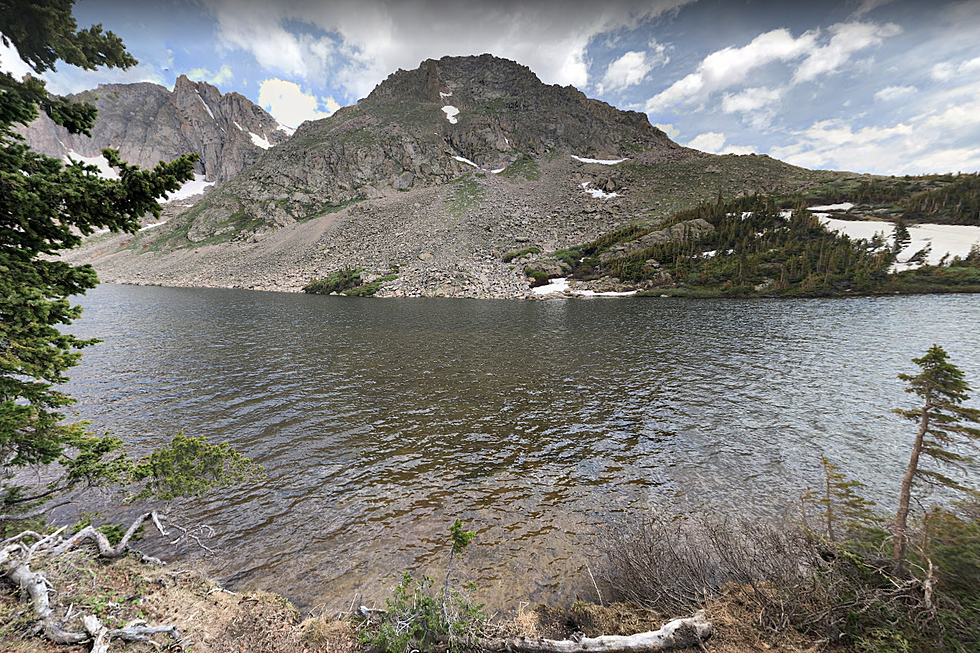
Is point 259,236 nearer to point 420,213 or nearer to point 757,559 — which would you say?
point 420,213

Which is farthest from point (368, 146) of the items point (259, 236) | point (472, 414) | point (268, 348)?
point (472, 414)

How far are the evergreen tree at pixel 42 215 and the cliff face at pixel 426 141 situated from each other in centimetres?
13180

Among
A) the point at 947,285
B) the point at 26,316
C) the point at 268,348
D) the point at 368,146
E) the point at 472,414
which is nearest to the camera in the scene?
the point at 26,316

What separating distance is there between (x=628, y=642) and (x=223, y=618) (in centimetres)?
634

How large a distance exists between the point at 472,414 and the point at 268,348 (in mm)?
20851

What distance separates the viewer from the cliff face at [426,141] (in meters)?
133

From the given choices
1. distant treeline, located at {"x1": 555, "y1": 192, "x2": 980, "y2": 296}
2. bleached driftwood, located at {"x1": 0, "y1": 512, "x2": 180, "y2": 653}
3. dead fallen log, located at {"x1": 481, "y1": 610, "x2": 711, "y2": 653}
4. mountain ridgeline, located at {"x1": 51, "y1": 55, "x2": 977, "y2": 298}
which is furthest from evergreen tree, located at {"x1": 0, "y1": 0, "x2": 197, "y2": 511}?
distant treeline, located at {"x1": 555, "y1": 192, "x2": 980, "y2": 296}

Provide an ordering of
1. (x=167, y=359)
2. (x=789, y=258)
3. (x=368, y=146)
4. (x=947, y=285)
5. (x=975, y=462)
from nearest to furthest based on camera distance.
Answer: (x=975, y=462)
(x=167, y=359)
(x=947, y=285)
(x=789, y=258)
(x=368, y=146)

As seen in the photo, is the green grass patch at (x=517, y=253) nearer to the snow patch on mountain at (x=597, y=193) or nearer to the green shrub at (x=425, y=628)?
the snow patch on mountain at (x=597, y=193)

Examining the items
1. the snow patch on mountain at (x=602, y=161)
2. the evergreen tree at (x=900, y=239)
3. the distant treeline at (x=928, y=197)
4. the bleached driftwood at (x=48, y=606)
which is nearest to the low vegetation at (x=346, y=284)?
the bleached driftwood at (x=48, y=606)

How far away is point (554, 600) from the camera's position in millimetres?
7098

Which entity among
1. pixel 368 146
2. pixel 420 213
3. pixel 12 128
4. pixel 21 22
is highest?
pixel 368 146

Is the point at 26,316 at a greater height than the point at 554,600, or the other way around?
the point at 26,316

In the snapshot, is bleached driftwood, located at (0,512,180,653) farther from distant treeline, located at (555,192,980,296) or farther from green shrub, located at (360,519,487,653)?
distant treeline, located at (555,192,980,296)
